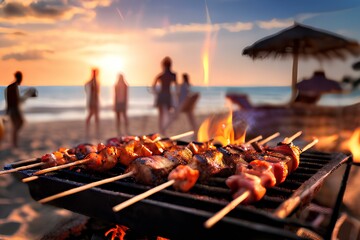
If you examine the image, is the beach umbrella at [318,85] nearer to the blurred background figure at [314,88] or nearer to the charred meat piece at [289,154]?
the blurred background figure at [314,88]

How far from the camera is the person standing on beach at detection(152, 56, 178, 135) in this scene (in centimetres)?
1123

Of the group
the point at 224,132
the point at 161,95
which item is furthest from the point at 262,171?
the point at 161,95

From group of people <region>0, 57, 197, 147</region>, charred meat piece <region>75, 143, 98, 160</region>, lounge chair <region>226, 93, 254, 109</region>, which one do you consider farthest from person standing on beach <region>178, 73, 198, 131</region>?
charred meat piece <region>75, 143, 98, 160</region>

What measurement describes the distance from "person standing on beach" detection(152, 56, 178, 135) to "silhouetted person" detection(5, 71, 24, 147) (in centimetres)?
460

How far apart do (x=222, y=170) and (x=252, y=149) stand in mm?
715

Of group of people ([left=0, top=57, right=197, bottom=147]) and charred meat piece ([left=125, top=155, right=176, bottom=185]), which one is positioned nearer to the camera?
charred meat piece ([left=125, top=155, right=176, bottom=185])

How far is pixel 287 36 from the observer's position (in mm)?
11062

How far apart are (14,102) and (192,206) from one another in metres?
10.6

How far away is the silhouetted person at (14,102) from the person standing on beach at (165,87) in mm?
4604

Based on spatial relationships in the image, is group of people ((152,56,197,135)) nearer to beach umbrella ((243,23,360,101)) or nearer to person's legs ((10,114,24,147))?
beach umbrella ((243,23,360,101))

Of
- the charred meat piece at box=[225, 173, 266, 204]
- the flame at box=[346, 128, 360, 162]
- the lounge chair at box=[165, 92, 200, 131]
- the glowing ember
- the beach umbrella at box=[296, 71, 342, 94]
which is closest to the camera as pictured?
the charred meat piece at box=[225, 173, 266, 204]

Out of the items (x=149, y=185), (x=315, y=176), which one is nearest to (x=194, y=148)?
(x=149, y=185)

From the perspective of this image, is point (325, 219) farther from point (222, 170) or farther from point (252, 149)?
Result: point (222, 170)

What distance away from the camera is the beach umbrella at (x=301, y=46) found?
11.0m
